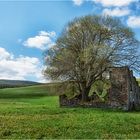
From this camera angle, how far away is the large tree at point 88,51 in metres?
52.2

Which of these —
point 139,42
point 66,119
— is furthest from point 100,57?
point 66,119

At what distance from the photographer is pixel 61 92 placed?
55.2m

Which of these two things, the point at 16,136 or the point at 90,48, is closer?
the point at 16,136

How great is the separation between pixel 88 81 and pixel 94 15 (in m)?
8.79

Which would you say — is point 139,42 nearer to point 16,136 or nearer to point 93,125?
point 93,125

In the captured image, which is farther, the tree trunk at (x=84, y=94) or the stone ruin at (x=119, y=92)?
the tree trunk at (x=84, y=94)

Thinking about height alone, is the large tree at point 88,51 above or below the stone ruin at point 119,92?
above

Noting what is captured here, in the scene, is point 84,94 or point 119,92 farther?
point 84,94

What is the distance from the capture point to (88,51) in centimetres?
5169

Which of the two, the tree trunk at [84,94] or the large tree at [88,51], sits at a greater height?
the large tree at [88,51]

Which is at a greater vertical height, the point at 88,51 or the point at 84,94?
the point at 88,51

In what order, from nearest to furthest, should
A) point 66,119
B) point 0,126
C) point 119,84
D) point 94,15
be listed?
1. point 0,126
2. point 66,119
3. point 119,84
4. point 94,15

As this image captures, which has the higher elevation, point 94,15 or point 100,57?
point 94,15

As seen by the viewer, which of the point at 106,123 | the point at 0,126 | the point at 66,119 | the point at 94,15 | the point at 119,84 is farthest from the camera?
the point at 94,15
